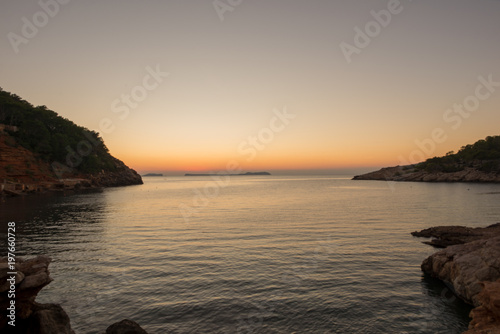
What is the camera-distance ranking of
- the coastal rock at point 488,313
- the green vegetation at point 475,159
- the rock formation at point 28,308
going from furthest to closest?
the green vegetation at point 475,159
the rock formation at point 28,308
the coastal rock at point 488,313

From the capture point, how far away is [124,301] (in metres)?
16.7

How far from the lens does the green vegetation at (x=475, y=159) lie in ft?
513

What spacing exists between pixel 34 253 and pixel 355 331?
29.4 meters

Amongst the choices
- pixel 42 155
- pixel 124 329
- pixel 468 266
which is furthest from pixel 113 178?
pixel 468 266

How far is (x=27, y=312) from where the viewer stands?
1268 centimetres

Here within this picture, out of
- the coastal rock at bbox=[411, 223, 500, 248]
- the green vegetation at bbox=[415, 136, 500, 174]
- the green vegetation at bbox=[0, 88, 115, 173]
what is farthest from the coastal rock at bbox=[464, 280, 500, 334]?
the green vegetation at bbox=[415, 136, 500, 174]

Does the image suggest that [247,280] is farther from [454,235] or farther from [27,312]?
[454,235]

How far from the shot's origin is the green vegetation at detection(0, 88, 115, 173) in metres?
120

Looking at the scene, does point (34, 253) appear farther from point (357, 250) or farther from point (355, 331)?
point (357, 250)

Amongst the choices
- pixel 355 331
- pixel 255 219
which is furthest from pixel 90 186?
pixel 355 331

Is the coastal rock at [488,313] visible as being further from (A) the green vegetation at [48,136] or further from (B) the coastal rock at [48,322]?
(A) the green vegetation at [48,136]

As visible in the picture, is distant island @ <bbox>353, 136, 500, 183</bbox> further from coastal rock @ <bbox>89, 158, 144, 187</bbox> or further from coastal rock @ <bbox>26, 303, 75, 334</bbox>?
coastal rock @ <bbox>89, 158, 144, 187</bbox>

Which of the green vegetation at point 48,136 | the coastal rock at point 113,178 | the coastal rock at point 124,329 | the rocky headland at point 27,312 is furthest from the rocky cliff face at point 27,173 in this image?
the coastal rock at point 124,329

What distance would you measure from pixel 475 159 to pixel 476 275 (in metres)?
201
